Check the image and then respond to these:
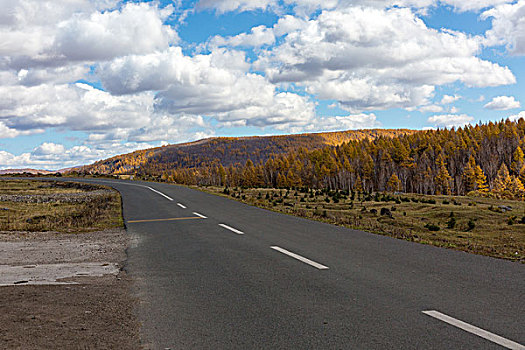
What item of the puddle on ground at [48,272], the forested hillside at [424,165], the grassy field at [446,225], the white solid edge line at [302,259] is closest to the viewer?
the puddle on ground at [48,272]

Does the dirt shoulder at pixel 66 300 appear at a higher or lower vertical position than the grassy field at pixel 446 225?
higher

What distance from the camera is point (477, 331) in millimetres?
4102

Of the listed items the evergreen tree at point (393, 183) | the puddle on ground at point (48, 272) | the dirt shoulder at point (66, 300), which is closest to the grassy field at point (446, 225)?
the dirt shoulder at point (66, 300)

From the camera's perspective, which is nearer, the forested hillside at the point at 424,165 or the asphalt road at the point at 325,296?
the asphalt road at the point at 325,296

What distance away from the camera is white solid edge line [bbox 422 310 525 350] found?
3.75m

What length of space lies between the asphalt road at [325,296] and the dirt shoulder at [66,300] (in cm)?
34

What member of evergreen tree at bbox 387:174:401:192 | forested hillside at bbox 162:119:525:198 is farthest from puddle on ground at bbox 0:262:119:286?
evergreen tree at bbox 387:174:401:192

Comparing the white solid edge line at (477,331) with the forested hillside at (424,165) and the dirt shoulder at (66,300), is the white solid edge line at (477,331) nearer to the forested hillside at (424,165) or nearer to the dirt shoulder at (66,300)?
the dirt shoulder at (66,300)

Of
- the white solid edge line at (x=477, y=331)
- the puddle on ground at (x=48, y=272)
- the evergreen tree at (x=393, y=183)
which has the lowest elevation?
the evergreen tree at (x=393, y=183)

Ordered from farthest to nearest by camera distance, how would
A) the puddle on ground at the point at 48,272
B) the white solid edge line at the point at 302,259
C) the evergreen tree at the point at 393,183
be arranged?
the evergreen tree at the point at 393,183 < the white solid edge line at the point at 302,259 < the puddle on ground at the point at 48,272

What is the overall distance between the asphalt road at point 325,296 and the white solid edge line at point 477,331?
0.04 feet

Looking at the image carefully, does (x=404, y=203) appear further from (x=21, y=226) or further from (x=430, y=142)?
(x=430, y=142)

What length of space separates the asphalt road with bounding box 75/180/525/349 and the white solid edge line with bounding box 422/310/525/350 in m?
0.01

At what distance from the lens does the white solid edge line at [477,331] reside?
148 inches
